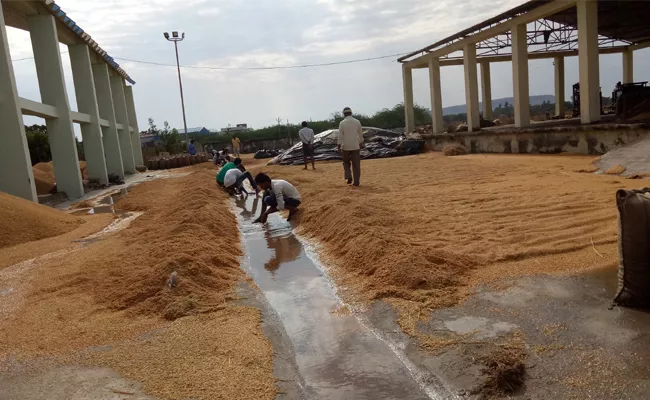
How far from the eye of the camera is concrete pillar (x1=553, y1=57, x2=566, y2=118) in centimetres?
2695

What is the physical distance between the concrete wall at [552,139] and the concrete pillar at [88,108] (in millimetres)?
13999

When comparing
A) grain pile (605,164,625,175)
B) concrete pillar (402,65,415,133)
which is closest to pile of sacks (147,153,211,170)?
concrete pillar (402,65,415,133)

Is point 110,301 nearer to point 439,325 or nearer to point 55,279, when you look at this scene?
point 55,279

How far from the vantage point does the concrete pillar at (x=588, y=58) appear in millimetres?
13633

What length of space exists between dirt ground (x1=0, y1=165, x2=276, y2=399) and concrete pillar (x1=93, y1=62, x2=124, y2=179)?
54.9 ft

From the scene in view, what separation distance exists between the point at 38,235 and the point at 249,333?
677cm

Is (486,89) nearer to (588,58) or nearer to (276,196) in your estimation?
(588,58)

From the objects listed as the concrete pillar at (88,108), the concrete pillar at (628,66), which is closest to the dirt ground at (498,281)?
the concrete pillar at (88,108)

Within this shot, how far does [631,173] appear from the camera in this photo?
8.98m

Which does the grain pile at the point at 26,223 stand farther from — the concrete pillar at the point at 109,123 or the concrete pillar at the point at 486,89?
the concrete pillar at the point at 486,89

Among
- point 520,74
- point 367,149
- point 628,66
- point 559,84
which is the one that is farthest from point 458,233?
point 628,66

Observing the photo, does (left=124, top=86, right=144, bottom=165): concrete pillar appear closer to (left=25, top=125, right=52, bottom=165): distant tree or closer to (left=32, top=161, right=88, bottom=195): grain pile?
(left=25, top=125, right=52, bottom=165): distant tree

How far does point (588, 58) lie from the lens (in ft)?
45.4

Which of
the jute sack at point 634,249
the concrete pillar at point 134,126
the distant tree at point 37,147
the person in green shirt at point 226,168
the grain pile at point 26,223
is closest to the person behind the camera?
the jute sack at point 634,249
